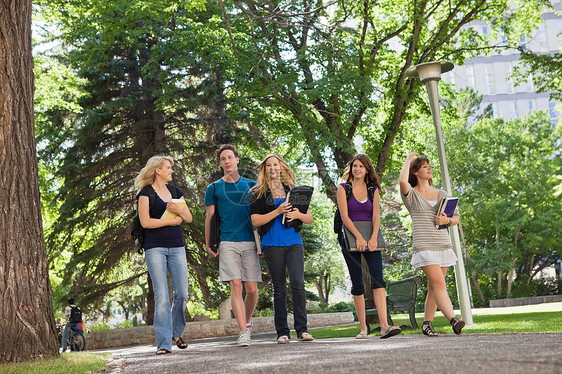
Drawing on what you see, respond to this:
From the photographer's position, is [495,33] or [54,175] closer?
[54,175]

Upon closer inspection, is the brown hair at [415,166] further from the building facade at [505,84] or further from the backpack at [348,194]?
the building facade at [505,84]

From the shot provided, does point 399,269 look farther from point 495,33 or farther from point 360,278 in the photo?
point 360,278

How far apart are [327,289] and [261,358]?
47630mm

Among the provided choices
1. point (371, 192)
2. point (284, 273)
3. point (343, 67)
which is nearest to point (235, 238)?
point (284, 273)

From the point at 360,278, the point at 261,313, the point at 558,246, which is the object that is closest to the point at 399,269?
the point at 558,246

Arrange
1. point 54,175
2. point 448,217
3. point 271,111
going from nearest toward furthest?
point 448,217 < point 271,111 < point 54,175

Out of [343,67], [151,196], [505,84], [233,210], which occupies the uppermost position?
[505,84]

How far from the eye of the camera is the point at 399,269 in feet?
136

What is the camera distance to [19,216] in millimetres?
6812

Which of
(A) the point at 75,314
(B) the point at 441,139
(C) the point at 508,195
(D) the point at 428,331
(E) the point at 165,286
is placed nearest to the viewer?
(E) the point at 165,286

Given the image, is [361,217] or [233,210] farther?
[361,217]

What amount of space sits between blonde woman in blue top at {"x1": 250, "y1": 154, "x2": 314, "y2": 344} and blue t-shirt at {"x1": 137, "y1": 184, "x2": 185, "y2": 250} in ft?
3.11

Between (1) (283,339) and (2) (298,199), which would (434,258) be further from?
(1) (283,339)

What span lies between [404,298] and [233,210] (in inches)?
163
